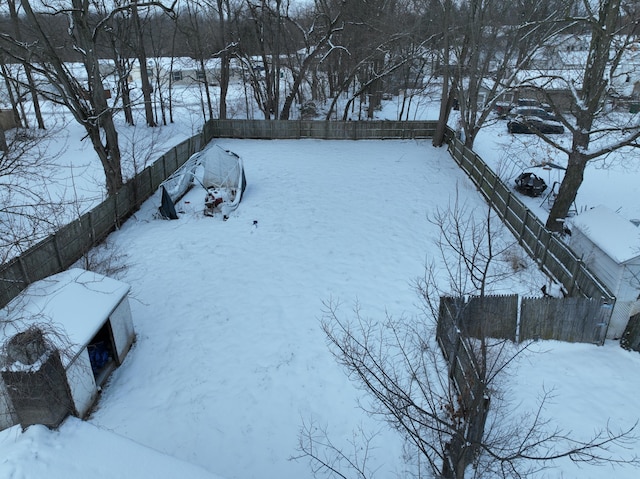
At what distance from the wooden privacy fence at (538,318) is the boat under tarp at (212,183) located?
355 inches

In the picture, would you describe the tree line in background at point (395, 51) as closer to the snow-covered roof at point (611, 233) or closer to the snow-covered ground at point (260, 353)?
the snow-covered roof at point (611, 233)

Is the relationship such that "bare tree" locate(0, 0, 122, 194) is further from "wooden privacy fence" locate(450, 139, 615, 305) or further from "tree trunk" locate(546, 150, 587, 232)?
"tree trunk" locate(546, 150, 587, 232)

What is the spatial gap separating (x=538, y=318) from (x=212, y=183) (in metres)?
12.2

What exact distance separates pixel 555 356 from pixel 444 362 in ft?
8.02

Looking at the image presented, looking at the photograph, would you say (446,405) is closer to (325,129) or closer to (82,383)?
(82,383)

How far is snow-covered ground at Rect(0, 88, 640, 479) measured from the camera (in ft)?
23.4

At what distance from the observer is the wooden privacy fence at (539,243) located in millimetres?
10578

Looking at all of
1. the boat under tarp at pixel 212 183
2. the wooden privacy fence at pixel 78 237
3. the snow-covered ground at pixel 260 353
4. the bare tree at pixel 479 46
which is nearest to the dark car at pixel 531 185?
the bare tree at pixel 479 46

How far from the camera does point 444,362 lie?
934cm

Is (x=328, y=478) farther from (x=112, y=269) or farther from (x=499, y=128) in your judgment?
(x=499, y=128)

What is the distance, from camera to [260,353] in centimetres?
955

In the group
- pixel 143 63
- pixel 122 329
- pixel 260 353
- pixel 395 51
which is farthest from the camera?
pixel 143 63

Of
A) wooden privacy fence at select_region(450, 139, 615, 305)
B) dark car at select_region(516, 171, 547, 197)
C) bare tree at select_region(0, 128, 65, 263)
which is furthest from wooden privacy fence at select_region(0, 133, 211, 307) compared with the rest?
dark car at select_region(516, 171, 547, 197)

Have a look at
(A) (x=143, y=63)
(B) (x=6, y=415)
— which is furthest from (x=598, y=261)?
(A) (x=143, y=63)
